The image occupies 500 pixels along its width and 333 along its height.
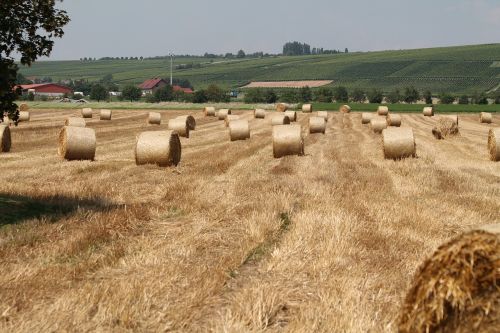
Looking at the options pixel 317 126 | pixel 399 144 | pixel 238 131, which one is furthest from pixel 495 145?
pixel 317 126

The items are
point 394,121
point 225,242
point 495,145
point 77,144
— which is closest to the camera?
point 225,242

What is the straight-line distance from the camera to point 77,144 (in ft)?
68.6

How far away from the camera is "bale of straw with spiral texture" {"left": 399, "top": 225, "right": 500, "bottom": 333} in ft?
15.2

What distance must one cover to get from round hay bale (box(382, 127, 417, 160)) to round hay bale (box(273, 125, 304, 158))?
3123mm

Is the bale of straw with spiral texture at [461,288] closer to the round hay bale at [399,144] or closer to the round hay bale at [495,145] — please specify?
the round hay bale at [399,144]

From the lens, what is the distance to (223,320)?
5715 millimetres

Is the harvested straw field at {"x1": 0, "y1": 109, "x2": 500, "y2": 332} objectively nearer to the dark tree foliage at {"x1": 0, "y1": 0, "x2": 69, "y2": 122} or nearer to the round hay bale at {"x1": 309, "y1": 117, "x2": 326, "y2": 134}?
the dark tree foliage at {"x1": 0, "y1": 0, "x2": 69, "y2": 122}

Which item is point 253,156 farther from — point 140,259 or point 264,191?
point 140,259

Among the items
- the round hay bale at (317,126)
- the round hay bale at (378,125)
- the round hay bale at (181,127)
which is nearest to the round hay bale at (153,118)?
the round hay bale at (181,127)

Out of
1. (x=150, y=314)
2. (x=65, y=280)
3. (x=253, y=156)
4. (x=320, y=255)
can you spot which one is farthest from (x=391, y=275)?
(x=253, y=156)

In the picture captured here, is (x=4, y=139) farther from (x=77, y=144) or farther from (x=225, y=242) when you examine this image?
(x=225, y=242)

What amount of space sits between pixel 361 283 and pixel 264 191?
661 centimetres

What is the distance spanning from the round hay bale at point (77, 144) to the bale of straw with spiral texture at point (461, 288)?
17595mm

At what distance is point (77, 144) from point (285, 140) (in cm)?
737
